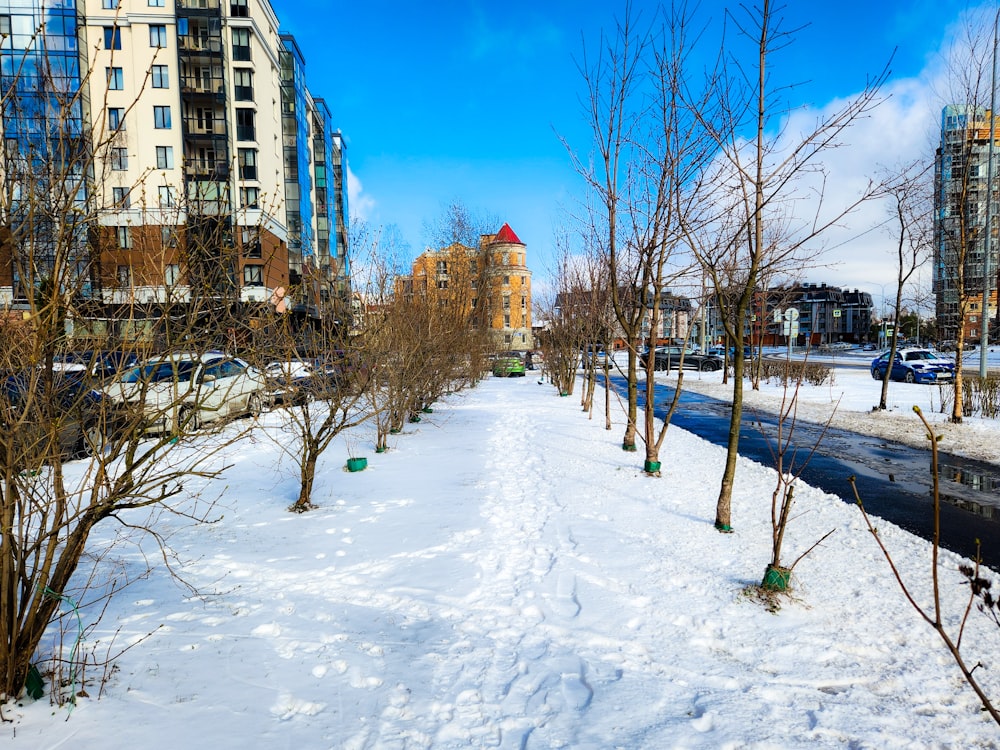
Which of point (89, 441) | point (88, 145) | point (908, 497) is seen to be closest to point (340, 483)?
point (89, 441)

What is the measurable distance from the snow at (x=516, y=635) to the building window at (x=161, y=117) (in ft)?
104

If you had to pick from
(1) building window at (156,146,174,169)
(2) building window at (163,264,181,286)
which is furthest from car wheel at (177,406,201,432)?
(1) building window at (156,146,174,169)

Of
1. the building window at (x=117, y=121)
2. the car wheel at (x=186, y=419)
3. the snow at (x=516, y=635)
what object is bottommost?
the snow at (x=516, y=635)

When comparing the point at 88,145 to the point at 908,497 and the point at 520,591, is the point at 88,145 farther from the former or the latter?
the point at 908,497

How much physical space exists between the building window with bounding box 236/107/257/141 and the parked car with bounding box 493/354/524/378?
1933 centimetres

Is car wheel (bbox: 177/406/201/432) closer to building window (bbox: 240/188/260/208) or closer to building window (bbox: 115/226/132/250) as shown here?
building window (bbox: 115/226/132/250)

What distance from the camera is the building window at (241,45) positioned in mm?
32188

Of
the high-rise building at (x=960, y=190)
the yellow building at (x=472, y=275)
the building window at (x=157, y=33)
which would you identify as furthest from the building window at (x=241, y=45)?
the high-rise building at (x=960, y=190)

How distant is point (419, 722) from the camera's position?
9.39 feet

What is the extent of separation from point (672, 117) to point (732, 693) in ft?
19.8

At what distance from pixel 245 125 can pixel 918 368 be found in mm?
36284

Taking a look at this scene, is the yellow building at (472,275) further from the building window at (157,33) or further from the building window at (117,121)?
the building window at (157,33)

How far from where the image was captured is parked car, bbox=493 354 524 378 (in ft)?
99.9

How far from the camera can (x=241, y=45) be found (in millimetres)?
32406
